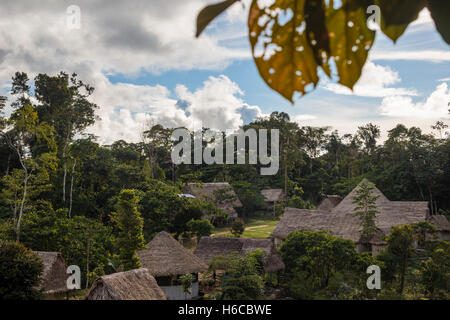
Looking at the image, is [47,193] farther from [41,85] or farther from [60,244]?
[41,85]

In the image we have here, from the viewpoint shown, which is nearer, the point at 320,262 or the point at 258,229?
the point at 320,262

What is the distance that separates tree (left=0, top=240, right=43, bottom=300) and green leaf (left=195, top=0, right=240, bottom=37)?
6707 mm

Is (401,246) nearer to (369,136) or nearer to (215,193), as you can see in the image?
(215,193)

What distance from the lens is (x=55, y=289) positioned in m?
9.23

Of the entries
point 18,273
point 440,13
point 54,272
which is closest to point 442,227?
point 54,272

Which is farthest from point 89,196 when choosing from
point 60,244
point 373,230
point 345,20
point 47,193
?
Result: point 345,20

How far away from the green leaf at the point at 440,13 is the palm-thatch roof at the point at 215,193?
19.0 m

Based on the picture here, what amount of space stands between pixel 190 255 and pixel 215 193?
882cm

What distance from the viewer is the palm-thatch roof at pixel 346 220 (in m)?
13.4

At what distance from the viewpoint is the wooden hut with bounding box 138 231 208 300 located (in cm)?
1012

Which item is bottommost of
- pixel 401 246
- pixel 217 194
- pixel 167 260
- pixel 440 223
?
pixel 167 260

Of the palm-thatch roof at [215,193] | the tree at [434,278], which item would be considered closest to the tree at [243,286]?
the tree at [434,278]

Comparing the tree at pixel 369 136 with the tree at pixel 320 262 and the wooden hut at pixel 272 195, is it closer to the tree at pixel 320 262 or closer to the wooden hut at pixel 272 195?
the wooden hut at pixel 272 195

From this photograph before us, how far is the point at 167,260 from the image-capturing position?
10523 mm
